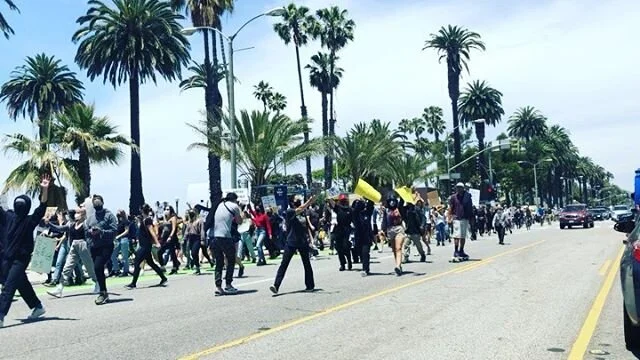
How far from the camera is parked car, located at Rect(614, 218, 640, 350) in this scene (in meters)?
6.57

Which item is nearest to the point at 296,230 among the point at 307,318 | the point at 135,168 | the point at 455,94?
the point at 307,318

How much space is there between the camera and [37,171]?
27.0m

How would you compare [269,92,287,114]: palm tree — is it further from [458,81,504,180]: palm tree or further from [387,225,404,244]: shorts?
[387,225,404,244]: shorts

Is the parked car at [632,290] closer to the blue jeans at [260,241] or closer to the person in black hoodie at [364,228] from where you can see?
the person in black hoodie at [364,228]

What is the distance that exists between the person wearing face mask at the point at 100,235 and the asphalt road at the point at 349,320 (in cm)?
61

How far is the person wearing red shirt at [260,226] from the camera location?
69.6 ft

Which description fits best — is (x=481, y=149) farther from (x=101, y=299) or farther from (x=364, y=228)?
(x=101, y=299)

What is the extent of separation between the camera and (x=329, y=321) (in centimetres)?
941

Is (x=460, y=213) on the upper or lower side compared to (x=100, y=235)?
upper

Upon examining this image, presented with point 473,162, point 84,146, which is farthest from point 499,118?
point 84,146

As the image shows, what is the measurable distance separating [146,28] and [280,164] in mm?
14112

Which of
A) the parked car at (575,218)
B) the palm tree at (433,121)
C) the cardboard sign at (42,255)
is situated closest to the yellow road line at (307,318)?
the cardboard sign at (42,255)

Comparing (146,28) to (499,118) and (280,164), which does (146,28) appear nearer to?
(280,164)

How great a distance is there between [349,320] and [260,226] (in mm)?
12240
